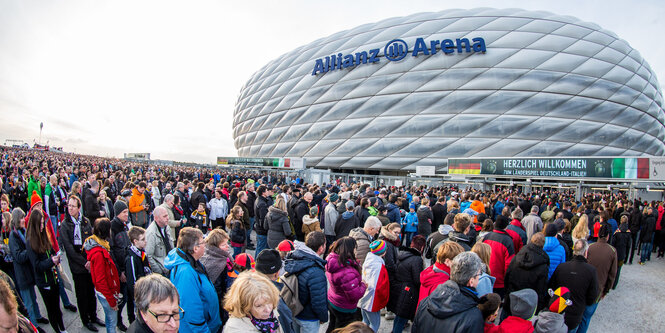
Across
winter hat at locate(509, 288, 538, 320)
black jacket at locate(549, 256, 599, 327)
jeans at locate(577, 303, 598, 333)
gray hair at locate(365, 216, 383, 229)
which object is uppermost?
gray hair at locate(365, 216, 383, 229)

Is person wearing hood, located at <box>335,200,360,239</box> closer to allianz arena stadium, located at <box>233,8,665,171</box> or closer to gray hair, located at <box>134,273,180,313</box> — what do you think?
gray hair, located at <box>134,273,180,313</box>

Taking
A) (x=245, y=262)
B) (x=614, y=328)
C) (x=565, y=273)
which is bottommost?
(x=614, y=328)

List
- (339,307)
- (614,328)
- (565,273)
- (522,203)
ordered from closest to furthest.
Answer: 1. (339,307)
2. (565,273)
3. (614,328)
4. (522,203)

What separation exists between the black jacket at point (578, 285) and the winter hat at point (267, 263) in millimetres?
3466

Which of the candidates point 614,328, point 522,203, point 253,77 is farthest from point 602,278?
point 253,77

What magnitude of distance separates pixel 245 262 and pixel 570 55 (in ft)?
106

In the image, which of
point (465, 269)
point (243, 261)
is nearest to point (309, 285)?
point (243, 261)

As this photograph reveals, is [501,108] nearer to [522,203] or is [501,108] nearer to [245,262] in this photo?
[522,203]

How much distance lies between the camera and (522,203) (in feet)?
34.3

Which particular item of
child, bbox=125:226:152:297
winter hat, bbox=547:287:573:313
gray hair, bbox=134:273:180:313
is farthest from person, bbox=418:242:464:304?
child, bbox=125:226:152:297

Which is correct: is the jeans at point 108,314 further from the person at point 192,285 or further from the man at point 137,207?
the man at point 137,207

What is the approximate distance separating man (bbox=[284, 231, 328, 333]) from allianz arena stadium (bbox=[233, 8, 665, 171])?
25.6 metres

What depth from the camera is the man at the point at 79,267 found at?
12.6ft

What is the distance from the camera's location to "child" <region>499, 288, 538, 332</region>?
2.55 metres
